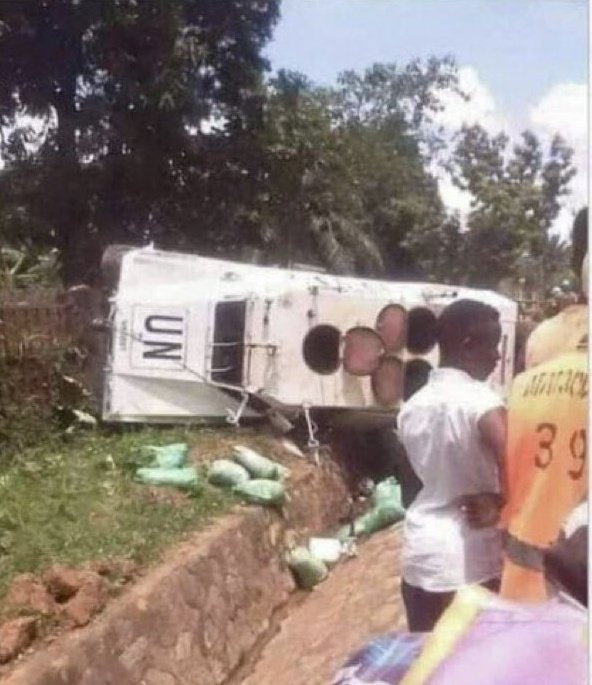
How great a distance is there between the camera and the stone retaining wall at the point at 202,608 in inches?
84.0

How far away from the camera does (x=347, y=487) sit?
6.62 ft

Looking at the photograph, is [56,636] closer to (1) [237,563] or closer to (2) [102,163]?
(1) [237,563]

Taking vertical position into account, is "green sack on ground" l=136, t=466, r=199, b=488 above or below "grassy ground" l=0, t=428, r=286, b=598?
above

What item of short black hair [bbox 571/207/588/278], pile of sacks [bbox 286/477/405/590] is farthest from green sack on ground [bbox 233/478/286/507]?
short black hair [bbox 571/207/588/278]

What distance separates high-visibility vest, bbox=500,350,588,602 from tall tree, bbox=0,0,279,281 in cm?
51

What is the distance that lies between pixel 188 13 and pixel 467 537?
704 millimetres

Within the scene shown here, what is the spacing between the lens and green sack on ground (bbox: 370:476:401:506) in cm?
195

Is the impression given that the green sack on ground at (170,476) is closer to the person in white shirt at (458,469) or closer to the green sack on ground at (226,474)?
the green sack on ground at (226,474)

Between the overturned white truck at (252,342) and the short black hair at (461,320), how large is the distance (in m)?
0.10

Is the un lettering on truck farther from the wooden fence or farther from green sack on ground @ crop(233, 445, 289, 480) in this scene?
green sack on ground @ crop(233, 445, 289, 480)

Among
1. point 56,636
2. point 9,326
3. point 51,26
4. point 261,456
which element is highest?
point 51,26

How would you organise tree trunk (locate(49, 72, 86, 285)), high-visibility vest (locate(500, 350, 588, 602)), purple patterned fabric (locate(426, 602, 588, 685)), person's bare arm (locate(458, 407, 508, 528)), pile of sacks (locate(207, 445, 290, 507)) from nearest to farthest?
purple patterned fabric (locate(426, 602, 588, 685)) → high-visibility vest (locate(500, 350, 588, 602)) → person's bare arm (locate(458, 407, 508, 528)) → tree trunk (locate(49, 72, 86, 285)) → pile of sacks (locate(207, 445, 290, 507))

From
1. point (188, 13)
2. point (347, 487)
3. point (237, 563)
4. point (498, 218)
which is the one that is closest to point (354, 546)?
point (347, 487)

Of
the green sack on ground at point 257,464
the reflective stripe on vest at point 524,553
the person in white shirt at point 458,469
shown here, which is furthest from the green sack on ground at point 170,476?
the reflective stripe on vest at point 524,553
